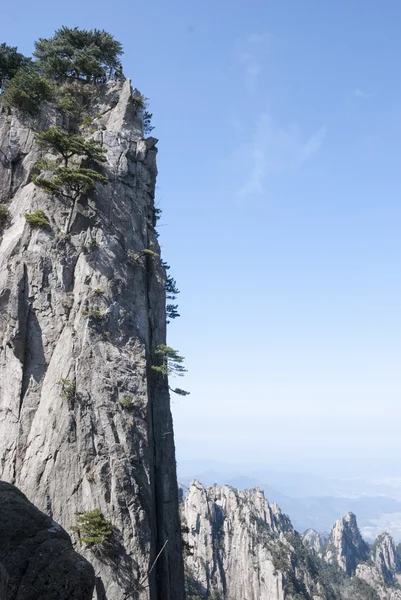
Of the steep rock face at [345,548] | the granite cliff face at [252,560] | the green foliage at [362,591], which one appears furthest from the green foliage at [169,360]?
the steep rock face at [345,548]

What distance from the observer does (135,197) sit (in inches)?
1427

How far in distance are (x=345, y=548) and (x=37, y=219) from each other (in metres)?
180

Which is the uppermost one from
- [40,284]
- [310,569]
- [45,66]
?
→ [45,66]

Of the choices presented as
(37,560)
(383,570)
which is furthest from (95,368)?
(383,570)

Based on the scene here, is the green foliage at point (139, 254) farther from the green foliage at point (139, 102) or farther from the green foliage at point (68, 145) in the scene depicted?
A: the green foliage at point (139, 102)

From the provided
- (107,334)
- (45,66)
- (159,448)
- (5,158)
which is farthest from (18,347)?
(45,66)

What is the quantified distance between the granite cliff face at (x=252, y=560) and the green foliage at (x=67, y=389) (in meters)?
74.0

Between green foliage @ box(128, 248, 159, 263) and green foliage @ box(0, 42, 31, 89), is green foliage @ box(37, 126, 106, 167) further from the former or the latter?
green foliage @ box(0, 42, 31, 89)

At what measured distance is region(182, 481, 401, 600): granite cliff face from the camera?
107m

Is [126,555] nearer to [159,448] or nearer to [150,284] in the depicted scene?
[159,448]

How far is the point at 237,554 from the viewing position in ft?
376

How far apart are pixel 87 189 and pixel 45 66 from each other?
66.3ft

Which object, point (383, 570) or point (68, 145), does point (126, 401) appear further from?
point (383, 570)

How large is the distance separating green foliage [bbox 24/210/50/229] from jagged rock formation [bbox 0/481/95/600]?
22948mm
